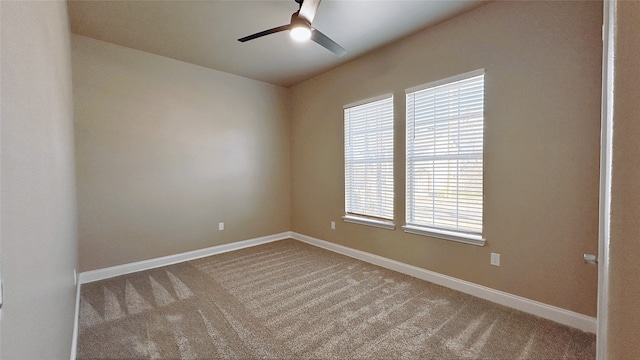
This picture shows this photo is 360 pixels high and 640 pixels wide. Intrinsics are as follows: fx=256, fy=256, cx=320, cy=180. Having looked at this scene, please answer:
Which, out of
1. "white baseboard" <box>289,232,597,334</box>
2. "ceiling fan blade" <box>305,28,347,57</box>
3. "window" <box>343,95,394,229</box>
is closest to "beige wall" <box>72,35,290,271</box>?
"window" <box>343,95,394,229</box>

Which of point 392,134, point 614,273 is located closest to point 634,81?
point 614,273

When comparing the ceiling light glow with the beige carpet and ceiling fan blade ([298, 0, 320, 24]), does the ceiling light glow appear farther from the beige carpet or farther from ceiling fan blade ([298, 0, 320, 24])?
the beige carpet

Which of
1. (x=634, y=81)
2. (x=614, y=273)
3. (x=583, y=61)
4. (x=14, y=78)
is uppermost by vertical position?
(x=583, y=61)

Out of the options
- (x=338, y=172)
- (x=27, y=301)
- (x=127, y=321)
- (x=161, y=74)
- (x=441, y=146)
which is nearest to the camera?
(x=27, y=301)

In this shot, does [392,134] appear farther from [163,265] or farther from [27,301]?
[163,265]

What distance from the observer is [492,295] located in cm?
245

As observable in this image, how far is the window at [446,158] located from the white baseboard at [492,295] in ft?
1.50

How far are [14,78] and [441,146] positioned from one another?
299 centimetres

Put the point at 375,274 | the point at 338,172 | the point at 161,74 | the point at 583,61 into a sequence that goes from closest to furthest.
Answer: the point at 583,61 < the point at 375,274 < the point at 161,74 < the point at 338,172

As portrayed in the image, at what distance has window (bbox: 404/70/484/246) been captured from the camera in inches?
101

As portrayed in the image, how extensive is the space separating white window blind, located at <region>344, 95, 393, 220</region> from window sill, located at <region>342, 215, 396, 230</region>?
0.07 m

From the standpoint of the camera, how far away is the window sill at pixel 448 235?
8.32ft

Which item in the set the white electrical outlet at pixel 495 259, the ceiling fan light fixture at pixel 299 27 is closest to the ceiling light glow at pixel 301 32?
the ceiling fan light fixture at pixel 299 27

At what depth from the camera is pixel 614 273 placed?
0.38 metres
